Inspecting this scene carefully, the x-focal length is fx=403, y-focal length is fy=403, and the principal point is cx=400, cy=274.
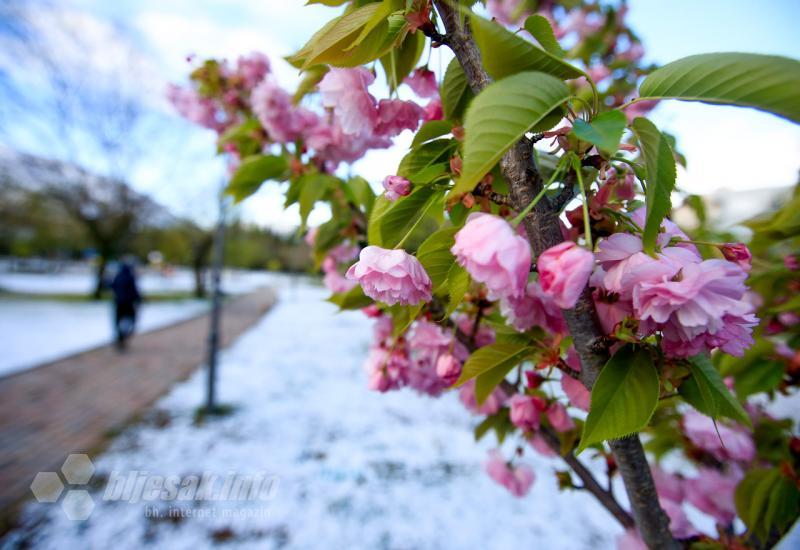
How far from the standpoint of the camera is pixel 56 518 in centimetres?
214

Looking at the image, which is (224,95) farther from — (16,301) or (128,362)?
(16,301)

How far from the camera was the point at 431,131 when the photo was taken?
523 millimetres

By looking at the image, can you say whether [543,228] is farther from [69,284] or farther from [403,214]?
[69,284]

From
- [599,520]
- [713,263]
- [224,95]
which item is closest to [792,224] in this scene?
[713,263]

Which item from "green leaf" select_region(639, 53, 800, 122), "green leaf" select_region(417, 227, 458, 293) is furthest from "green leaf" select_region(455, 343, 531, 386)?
"green leaf" select_region(639, 53, 800, 122)

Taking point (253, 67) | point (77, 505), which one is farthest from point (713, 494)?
point (77, 505)

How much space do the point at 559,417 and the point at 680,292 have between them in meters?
0.49

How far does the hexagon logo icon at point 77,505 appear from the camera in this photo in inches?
85.3

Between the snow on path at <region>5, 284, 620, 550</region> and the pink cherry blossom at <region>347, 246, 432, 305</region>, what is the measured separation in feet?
4.35

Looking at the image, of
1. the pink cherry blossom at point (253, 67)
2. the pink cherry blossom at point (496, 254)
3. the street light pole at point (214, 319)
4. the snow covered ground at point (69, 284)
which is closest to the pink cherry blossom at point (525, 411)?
the pink cherry blossom at point (496, 254)

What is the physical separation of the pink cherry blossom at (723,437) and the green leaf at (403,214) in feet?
2.96

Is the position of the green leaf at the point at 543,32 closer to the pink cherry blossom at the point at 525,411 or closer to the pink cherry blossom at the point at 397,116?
the pink cherry blossom at the point at 397,116

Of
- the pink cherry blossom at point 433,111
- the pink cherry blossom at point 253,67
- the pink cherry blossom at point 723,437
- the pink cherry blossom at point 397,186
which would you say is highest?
the pink cherry blossom at point 253,67

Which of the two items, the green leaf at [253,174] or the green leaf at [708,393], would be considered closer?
the green leaf at [708,393]
